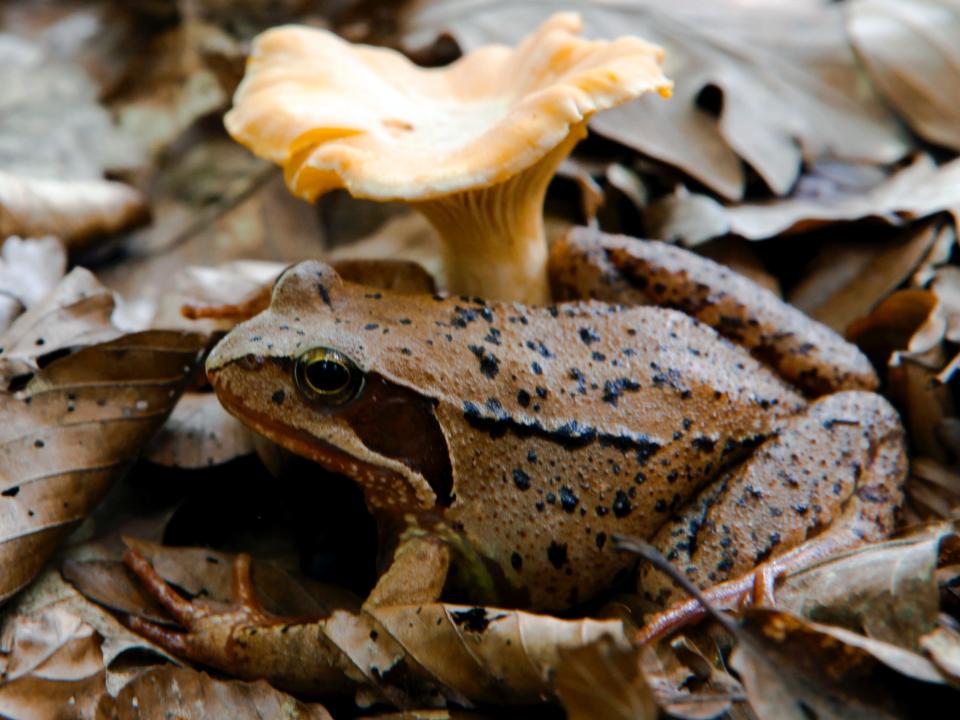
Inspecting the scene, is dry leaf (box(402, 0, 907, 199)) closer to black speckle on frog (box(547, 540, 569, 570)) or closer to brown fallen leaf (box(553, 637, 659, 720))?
black speckle on frog (box(547, 540, 569, 570))

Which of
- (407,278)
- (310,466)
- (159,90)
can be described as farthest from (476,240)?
(159,90)

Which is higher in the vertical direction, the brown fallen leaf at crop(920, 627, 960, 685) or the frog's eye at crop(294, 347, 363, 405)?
the brown fallen leaf at crop(920, 627, 960, 685)

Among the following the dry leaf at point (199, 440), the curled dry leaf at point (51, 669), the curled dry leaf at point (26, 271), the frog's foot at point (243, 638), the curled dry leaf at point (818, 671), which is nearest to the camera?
the curled dry leaf at point (818, 671)

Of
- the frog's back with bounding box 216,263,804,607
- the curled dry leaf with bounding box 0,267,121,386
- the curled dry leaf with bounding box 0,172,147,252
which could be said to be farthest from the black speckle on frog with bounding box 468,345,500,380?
the curled dry leaf with bounding box 0,172,147,252

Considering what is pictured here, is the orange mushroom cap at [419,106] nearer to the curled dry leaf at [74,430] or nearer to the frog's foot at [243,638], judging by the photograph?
the curled dry leaf at [74,430]

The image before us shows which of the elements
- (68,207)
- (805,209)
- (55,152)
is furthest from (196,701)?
(55,152)

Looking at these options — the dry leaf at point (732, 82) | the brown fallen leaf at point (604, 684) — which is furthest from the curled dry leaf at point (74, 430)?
the dry leaf at point (732, 82)

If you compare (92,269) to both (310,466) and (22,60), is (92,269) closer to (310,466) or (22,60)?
(310,466)

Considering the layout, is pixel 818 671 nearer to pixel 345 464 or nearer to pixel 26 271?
pixel 345 464
